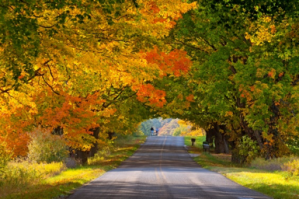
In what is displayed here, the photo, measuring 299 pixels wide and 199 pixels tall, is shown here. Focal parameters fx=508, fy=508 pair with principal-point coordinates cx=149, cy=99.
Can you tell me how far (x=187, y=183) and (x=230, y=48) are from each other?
486 inches

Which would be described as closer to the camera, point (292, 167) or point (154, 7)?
point (154, 7)

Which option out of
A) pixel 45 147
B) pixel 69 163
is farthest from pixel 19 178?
pixel 69 163

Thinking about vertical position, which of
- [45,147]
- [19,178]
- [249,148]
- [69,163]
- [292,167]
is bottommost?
[19,178]

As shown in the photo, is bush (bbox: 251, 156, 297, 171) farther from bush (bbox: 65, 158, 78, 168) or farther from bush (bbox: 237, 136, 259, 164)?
bush (bbox: 65, 158, 78, 168)

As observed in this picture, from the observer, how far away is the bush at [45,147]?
92.9ft

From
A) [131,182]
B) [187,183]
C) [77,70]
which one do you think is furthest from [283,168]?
[77,70]

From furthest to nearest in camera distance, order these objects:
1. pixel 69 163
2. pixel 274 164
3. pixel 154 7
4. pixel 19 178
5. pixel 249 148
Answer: pixel 249 148
pixel 69 163
pixel 274 164
pixel 19 178
pixel 154 7

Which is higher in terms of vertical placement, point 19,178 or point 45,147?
point 45,147

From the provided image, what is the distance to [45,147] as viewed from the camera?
2873 centimetres

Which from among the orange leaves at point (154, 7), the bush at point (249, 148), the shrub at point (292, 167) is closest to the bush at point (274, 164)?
the shrub at point (292, 167)

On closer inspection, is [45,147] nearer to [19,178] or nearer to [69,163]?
[69,163]

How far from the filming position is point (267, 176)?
22375 mm

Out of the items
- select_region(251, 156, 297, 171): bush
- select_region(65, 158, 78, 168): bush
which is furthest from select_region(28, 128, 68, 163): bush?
select_region(251, 156, 297, 171): bush

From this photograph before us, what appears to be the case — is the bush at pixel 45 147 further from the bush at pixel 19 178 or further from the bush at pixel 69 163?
the bush at pixel 19 178
